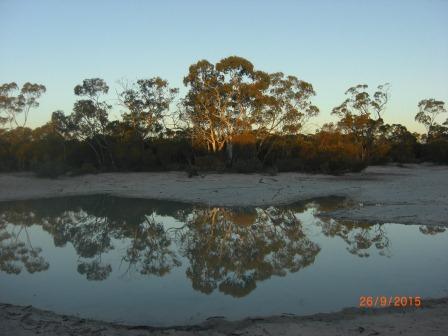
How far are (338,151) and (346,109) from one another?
11462 mm

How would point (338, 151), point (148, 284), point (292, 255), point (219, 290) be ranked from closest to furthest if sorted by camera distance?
point (219, 290) < point (148, 284) < point (292, 255) < point (338, 151)

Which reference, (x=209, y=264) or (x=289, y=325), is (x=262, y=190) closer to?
(x=209, y=264)

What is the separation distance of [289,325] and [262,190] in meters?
15.7

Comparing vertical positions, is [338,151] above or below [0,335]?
above

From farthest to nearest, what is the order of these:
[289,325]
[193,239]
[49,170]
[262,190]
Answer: [49,170]
[262,190]
[193,239]
[289,325]

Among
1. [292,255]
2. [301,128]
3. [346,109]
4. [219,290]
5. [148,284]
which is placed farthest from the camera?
[346,109]

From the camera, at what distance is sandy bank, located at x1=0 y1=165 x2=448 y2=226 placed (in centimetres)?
1387

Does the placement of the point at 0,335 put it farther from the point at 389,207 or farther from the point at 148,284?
the point at 389,207

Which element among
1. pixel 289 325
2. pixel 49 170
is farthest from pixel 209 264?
pixel 49 170

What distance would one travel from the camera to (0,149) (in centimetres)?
3444

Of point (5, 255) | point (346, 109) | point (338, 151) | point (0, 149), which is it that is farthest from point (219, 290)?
point (346, 109)
